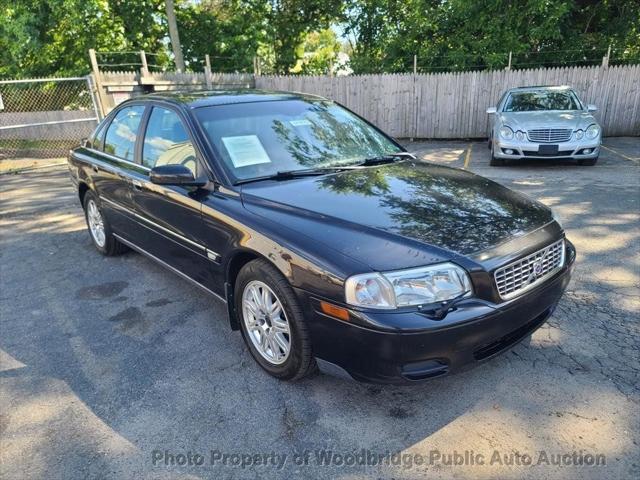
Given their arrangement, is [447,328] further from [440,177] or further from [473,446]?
[440,177]

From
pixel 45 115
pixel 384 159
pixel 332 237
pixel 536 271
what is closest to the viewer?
pixel 332 237

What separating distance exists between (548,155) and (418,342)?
289 inches

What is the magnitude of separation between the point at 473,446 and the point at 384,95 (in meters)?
12.9

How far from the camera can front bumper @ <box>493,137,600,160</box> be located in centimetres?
815

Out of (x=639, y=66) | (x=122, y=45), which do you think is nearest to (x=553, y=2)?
(x=639, y=66)

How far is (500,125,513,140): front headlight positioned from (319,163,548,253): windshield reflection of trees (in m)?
5.71

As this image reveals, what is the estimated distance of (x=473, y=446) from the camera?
2.27 metres

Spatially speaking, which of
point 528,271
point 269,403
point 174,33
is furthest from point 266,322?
point 174,33

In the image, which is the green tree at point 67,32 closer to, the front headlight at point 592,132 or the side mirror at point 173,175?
the front headlight at point 592,132

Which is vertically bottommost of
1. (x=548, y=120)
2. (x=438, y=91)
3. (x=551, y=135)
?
(x=551, y=135)

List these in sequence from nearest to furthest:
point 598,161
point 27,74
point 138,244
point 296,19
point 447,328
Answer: point 447,328 → point 138,244 → point 598,161 → point 27,74 → point 296,19

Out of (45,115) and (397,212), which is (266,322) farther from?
(45,115)

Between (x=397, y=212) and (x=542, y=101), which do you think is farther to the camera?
(x=542, y=101)

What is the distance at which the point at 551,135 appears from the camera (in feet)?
26.9
